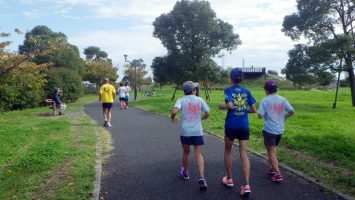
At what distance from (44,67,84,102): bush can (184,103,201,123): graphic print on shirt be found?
1074 inches

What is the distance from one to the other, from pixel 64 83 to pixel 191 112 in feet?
97.1

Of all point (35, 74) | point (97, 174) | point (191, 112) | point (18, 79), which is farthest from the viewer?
point (35, 74)

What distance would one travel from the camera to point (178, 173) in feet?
22.0

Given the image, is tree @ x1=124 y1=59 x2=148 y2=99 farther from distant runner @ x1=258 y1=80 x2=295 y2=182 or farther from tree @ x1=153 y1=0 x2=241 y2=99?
distant runner @ x1=258 y1=80 x2=295 y2=182

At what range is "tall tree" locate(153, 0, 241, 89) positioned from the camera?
107 ft

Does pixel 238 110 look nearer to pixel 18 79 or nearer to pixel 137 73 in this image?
pixel 18 79

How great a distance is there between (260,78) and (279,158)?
233 feet

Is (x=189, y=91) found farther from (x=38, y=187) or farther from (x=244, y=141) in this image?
(x=38, y=187)

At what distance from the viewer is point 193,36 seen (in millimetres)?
33031

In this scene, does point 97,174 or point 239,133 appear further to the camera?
point 97,174

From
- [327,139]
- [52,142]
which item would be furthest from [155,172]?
[327,139]

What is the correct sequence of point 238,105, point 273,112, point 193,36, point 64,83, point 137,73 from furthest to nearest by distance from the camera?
point 137,73 → point 64,83 → point 193,36 → point 273,112 → point 238,105

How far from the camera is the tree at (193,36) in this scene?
107 feet

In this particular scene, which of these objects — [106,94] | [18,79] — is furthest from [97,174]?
[18,79]
